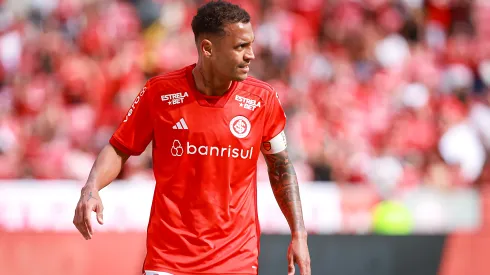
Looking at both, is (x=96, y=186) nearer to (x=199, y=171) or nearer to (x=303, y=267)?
(x=199, y=171)

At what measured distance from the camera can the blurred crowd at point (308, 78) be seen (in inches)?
428

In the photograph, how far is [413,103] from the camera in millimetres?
12656

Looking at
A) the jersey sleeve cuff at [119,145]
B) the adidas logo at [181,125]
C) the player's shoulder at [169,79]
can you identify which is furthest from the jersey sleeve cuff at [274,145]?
the jersey sleeve cuff at [119,145]

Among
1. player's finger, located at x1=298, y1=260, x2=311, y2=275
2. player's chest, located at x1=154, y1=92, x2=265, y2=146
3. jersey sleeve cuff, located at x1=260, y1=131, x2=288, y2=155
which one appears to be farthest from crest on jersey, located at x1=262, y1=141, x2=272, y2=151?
player's finger, located at x1=298, y1=260, x2=311, y2=275

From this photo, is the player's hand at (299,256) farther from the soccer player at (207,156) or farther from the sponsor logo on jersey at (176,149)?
the sponsor logo on jersey at (176,149)

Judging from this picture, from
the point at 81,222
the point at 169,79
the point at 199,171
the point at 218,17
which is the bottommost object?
the point at 81,222

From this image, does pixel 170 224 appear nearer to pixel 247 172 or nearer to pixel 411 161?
pixel 247 172

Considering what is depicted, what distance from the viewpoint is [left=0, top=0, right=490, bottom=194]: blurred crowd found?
10.9 m

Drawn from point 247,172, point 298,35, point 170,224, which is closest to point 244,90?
point 247,172

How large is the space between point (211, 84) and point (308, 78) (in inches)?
317

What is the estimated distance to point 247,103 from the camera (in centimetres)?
497

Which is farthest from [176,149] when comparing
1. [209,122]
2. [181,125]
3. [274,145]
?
[274,145]

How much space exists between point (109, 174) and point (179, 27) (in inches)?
341

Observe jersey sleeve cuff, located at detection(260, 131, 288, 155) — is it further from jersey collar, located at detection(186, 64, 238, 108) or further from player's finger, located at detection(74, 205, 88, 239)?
player's finger, located at detection(74, 205, 88, 239)
